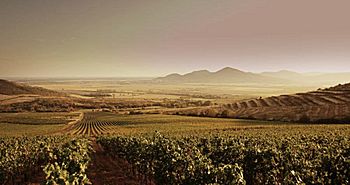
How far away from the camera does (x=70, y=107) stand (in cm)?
17075

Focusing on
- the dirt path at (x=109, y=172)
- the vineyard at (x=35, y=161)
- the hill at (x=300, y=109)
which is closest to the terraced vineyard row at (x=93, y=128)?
the dirt path at (x=109, y=172)

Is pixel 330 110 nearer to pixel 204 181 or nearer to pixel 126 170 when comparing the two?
pixel 126 170

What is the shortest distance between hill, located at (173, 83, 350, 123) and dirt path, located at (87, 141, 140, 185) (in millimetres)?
57799

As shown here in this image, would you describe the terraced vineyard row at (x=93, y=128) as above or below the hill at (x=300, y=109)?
below

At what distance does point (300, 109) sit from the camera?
8662 cm

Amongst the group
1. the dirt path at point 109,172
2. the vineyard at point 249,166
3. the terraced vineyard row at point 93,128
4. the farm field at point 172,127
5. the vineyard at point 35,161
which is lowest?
the terraced vineyard row at point 93,128

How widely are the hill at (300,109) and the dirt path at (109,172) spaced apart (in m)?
57.8

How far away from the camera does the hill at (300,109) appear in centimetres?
7744

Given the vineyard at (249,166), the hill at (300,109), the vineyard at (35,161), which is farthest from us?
the hill at (300,109)

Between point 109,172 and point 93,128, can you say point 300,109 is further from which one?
point 109,172

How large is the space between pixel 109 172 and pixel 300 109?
69847 millimetres

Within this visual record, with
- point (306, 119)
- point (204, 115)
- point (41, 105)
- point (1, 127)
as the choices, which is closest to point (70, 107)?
point (41, 105)

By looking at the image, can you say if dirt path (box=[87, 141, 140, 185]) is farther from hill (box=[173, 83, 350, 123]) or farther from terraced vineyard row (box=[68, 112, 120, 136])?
hill (box=[173, 83, 350, 123])

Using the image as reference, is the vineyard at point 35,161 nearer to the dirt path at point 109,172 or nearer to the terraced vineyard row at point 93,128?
the dirt path at point 109,172
